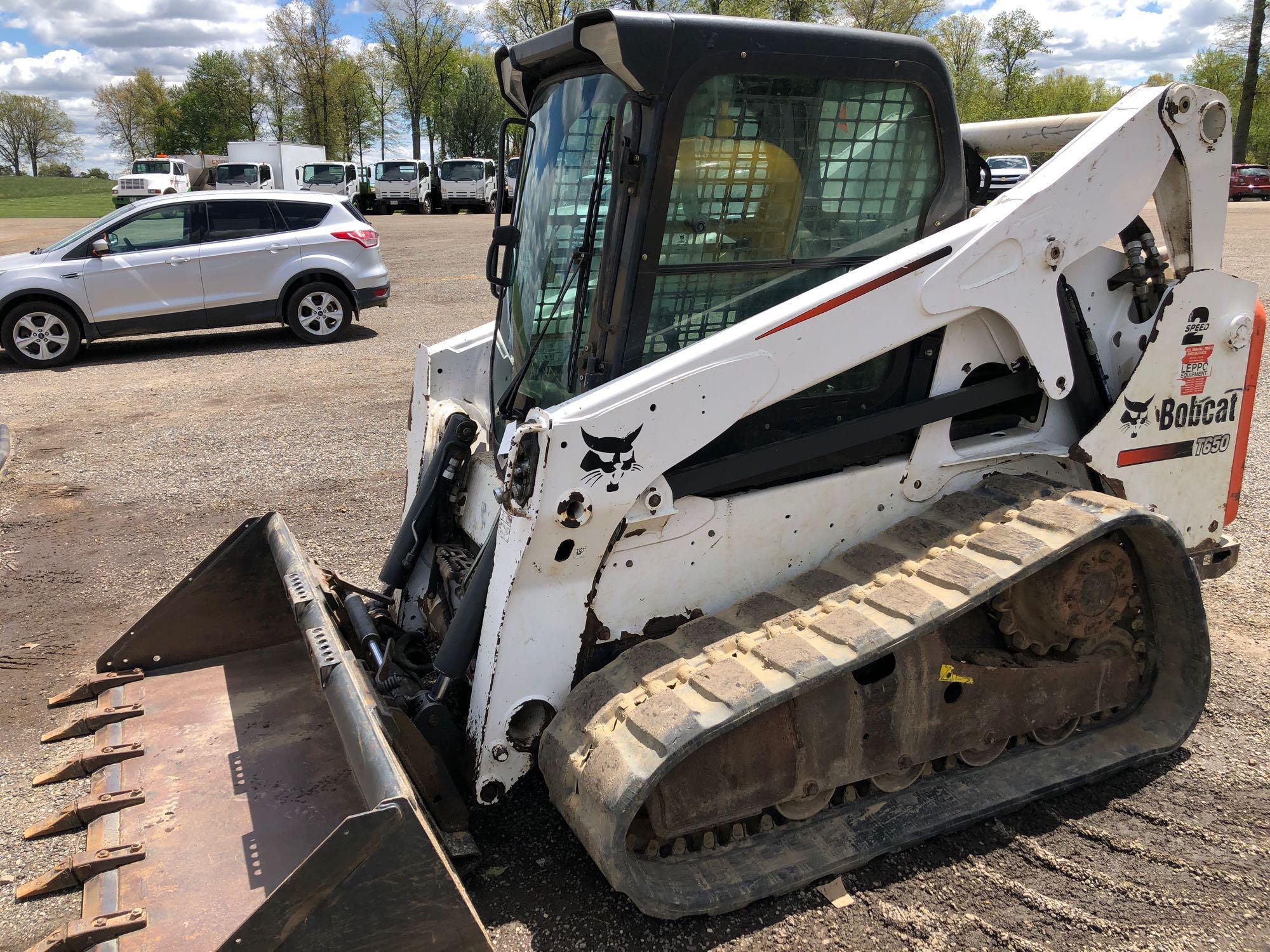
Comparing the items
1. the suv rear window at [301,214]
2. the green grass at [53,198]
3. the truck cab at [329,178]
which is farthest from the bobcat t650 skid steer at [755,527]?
the green grass at [53,198]

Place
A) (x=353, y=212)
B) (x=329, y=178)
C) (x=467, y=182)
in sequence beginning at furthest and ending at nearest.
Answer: (x=467, y=182)
(x=329, y=178)
(x=353, y=212)

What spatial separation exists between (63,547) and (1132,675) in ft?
19.1

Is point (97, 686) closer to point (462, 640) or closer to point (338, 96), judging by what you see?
point (462, 640)

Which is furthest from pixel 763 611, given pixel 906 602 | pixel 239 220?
pixel 239 220

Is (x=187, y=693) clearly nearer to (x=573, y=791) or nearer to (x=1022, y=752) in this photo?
(x=573, y=791)

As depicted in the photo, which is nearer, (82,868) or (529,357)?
(82,868)

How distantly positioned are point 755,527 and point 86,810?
2.36 metres

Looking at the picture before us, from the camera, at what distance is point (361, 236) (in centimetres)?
1289

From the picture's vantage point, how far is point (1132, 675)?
12.6ft

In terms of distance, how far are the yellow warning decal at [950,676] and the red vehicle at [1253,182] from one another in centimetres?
3832

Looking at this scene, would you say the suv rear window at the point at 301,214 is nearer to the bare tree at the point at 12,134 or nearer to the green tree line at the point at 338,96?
the green tree line at the point at 338,96

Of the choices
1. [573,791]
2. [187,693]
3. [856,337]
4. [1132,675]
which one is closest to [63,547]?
[187,693]

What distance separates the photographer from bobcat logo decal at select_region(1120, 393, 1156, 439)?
384 centimetres

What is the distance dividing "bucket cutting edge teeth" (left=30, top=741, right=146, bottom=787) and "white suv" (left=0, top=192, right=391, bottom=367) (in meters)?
9.41
